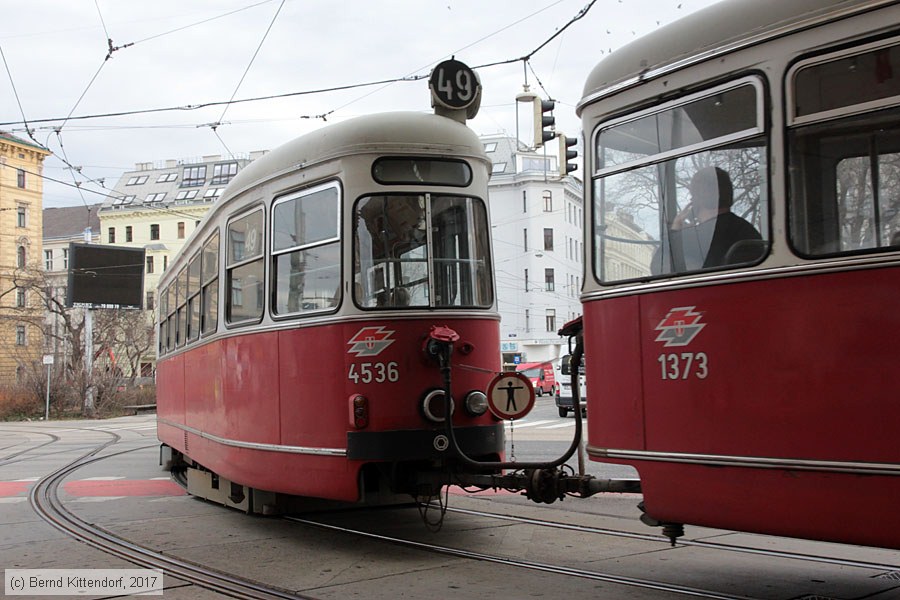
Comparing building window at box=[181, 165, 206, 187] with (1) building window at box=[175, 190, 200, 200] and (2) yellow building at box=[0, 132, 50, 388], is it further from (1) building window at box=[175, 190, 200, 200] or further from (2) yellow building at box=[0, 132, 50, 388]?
(2) yellow building at box=[0, 132, 50, 388]

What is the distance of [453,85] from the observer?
8070 mm

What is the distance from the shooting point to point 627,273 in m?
5.40

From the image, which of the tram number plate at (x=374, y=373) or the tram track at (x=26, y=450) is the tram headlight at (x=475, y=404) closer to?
the tram number plate at (x=374, y=373)

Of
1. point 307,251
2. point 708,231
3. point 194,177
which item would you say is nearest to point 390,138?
point 307,251

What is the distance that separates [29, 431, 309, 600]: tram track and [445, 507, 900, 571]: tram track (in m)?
3.07

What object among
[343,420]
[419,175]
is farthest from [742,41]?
[343,420]

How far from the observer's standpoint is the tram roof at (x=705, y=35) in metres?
4.56

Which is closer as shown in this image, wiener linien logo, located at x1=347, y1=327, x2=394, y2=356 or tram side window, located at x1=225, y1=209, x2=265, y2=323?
wiener linien logo, located at x1=347, y1=327, x2=394, y2=356

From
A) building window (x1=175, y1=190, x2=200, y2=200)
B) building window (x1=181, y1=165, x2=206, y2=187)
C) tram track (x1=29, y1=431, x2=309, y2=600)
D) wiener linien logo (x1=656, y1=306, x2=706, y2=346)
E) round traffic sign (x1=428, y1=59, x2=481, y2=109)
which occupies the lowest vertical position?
tram track (x1=29, y1=431, x2=309, y2=600)

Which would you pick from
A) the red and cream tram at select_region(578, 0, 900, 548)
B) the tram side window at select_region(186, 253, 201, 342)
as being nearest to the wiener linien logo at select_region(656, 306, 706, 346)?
the red and cream tram at select_region(578, 0, 900, 548)

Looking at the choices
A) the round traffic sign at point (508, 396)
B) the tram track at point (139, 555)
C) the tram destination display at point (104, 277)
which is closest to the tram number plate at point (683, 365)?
the round traffic sign at point (508, 396)

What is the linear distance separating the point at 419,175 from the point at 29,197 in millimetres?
61664

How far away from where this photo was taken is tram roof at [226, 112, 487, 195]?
7.57 metres

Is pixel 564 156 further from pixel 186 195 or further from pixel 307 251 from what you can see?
pixel 186 195
